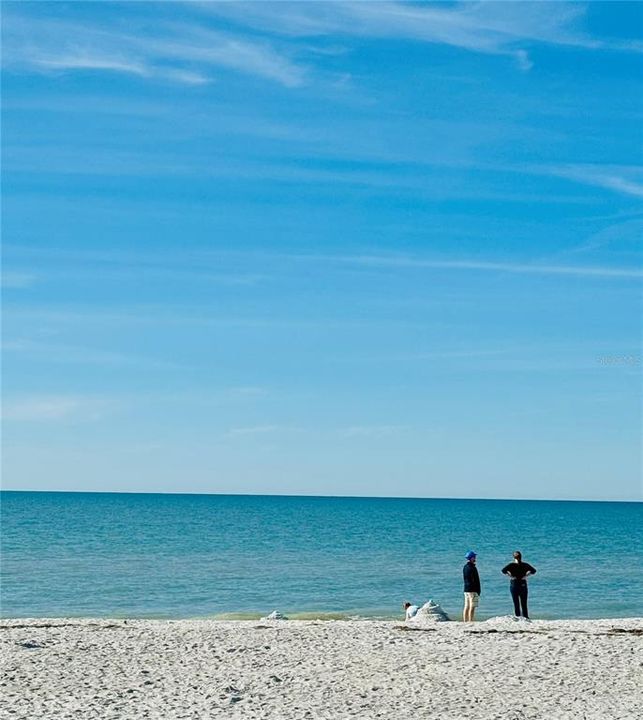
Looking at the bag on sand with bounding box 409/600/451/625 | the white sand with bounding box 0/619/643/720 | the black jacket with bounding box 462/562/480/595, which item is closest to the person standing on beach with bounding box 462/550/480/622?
the black jacket with bounding box 462/562/480/595

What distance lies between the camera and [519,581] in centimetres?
2064

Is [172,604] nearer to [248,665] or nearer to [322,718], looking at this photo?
[248,665]

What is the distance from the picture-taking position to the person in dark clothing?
20375 mm

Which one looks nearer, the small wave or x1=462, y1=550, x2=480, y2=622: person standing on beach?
x1=462, y1=550, x2=480, y2=622: person standing on beach

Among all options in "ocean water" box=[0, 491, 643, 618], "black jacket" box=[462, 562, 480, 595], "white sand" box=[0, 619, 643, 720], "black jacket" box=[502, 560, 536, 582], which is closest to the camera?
"white sand" box=[0, 619, 643, 720]

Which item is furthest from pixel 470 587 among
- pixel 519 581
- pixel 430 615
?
pixel 430 615

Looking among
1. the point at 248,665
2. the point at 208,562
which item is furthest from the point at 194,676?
the point at 208,562

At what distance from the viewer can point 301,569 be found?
47.1 m

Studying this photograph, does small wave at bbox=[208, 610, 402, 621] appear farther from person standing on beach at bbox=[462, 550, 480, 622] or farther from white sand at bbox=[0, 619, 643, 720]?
white sand at bbox=[0, 619, 643, 720]

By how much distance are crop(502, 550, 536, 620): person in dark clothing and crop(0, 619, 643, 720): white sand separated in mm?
1613

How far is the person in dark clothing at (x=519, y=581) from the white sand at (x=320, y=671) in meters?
1.61

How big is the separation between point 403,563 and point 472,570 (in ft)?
99.6

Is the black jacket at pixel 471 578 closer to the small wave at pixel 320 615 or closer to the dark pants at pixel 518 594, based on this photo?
the dark pants at pixel 518 594

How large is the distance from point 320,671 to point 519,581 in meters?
7.21
